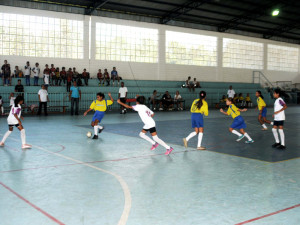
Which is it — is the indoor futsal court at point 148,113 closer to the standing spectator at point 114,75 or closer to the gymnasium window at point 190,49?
the gymnasium window at point 190,49

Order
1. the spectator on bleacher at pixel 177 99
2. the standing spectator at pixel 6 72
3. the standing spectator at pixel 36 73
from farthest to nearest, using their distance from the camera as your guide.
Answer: the spectator on bleacher at pixel 177 99 < the standing spectator at pixel 36 73 < the standing spectator at pixel 6 72

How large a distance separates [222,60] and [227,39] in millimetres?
2790

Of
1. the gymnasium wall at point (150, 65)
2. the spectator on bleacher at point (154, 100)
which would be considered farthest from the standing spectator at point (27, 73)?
the spectator on bleacher at point (154, 100)

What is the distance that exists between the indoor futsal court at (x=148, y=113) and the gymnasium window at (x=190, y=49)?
163 millimetres

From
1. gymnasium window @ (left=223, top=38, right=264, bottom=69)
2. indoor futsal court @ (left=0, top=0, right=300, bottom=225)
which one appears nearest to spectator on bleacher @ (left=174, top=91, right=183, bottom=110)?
indoor futsal court @ (left=0, top=0, right=300, bottom=225)

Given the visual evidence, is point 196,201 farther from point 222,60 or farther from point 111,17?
point 222,60

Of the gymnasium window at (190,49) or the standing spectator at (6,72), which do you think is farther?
the gymnasium window at (190,49)

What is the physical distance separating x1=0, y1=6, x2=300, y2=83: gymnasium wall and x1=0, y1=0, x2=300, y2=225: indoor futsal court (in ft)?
0.36

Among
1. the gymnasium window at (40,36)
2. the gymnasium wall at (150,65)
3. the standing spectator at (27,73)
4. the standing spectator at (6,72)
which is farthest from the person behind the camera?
the gymnasium wall at (150,65)

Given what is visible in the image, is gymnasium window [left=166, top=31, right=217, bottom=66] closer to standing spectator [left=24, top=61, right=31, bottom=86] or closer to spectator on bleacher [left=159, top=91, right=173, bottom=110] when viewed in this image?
spectator on bleacher [left=159, top=91, right=173, bottom=110]

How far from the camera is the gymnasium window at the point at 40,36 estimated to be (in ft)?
83.9

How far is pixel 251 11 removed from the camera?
34844mm

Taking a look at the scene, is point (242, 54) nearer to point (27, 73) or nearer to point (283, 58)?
point (283, 58)

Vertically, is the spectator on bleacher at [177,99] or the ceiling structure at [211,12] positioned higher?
the ceiling structure at [211,12]
